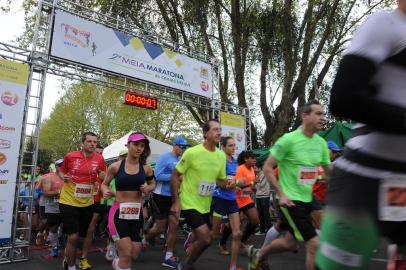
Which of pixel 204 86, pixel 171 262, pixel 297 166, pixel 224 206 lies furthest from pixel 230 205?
pixel 204 86

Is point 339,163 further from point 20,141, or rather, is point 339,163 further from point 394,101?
point 20,141

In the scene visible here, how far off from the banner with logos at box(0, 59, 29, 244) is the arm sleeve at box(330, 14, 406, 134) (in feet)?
23.4

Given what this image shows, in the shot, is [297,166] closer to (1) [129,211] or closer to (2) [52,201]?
(1) [129,211]

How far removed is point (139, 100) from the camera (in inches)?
453

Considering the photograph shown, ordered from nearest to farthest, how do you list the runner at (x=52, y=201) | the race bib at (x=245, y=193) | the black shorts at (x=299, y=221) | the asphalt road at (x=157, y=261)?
the black shorts at (x=299, y=221) < the asphalt road at (x=157, y=261) < the race bib at (x=245, y=193) < the runner at (x=52, y=201)

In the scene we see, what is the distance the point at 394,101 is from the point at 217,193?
5760 millimetres

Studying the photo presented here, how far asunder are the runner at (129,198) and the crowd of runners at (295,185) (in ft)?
0.04

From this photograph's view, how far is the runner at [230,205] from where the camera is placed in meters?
6.16

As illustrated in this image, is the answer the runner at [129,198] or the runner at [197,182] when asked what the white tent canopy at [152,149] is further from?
the runner at [129,198]

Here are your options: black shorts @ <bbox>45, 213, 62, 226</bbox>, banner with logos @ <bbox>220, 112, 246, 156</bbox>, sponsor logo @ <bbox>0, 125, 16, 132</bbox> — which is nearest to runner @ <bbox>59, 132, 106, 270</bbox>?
sponsor logo @ <bbox>0, 125, 16, 132</bbox>

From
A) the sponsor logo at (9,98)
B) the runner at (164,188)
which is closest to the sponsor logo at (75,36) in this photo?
the sponsor logo at (9,98)

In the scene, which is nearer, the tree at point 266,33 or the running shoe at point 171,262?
the running shoe at point 171,262

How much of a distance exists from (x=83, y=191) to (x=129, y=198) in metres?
1.90

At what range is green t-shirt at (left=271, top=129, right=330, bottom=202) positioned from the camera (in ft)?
15.2
